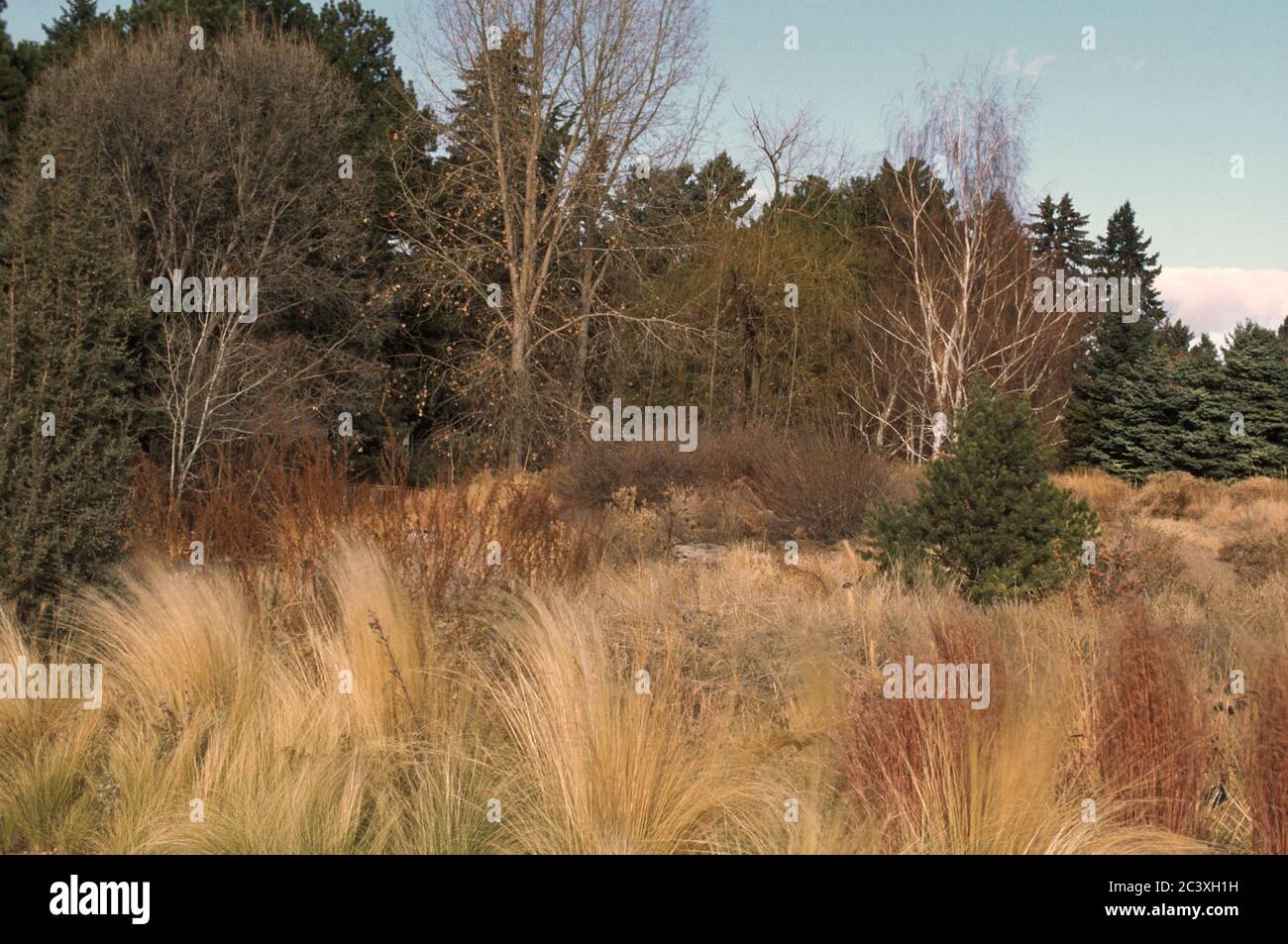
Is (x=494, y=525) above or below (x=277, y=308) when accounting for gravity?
below

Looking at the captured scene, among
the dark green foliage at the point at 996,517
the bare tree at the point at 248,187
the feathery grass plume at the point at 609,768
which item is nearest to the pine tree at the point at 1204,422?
the bare tree at the point at 248,187

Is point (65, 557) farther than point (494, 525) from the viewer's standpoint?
No

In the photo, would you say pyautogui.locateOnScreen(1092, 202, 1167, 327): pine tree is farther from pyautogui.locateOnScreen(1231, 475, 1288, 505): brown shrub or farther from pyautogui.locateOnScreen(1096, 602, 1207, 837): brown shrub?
pyautogui.locateOnScreen(1096, 602, 1207, 837): brown shrub

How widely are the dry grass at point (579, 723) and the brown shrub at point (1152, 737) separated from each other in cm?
1

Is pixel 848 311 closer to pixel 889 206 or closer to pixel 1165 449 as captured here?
pixel 889 206

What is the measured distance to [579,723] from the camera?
3764 mm

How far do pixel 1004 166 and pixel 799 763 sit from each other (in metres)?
16.2

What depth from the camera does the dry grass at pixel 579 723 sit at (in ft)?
11.6

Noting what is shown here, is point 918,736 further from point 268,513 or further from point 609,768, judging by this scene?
point 268,513

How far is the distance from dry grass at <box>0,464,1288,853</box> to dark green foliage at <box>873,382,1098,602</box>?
0.81 metres

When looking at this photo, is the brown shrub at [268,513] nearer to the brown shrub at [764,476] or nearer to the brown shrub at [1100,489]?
the brown shrub at [764,476]

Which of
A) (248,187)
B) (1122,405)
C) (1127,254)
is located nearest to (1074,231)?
(1127,254)

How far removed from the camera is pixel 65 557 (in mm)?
5633
